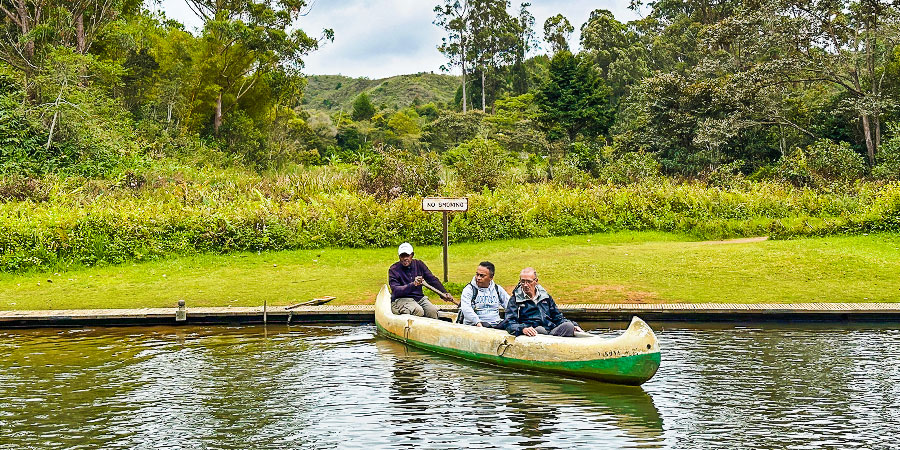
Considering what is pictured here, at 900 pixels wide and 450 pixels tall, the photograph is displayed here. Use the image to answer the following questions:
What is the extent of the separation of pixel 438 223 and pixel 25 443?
15989mm

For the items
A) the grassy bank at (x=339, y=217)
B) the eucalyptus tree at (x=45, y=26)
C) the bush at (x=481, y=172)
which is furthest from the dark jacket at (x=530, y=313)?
the eucalyptus tree at (x=45, y=26)

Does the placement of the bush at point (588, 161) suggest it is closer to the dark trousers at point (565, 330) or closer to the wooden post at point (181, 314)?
the wooden post at point (181, 314)

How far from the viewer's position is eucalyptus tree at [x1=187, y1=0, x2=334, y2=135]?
4403 centimetres

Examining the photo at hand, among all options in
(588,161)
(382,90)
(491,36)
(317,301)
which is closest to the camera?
(317,301)

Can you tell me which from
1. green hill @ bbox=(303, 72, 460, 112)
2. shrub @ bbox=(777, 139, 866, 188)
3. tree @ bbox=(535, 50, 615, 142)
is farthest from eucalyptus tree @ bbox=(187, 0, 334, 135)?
green hill @ bbox=(303, 72, 460, 112)

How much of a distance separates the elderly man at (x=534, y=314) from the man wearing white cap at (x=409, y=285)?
2.37 meters

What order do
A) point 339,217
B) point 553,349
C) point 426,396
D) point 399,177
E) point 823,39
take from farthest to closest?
point 823,39 → point 399,177 → point 339,217 → point 553,349 → point 426,396

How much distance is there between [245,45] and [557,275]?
3108 centimetres

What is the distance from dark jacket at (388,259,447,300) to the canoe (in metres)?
0.69

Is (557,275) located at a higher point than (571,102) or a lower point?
lower

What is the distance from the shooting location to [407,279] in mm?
13602

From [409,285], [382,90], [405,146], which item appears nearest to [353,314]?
[409,285]

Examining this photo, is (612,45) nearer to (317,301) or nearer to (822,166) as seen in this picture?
(822,166)

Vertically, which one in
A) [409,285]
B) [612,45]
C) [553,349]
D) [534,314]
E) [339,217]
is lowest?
[553,349]
